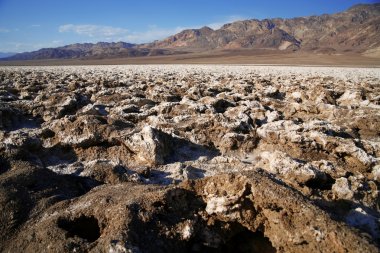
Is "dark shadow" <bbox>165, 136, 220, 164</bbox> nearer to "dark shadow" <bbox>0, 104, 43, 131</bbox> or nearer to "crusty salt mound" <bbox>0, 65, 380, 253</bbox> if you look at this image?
"crusty salt mound" <bbox>0, 65, 380, 253</bbox>

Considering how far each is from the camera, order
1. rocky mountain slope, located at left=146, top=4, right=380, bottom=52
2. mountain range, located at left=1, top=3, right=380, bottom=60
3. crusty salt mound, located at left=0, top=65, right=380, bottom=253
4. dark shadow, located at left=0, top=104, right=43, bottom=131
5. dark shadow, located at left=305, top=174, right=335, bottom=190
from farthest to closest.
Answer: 1. rocky mountain slope, located at left=146, top=4, right=380, bottom=52
2. mountain range, located at left=1, top=3, right=380, bottom=60
3. dark shadow, located at left=0, top=104, right=43, bottom=131
4. dark shadow, located at left=305, top=174, right=335, bottom=190
5. crusty salt mound, located at left=0, top=65, right=380, bottom=253

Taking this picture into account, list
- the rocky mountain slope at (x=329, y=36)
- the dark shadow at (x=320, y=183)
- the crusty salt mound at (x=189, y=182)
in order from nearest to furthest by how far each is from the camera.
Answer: the crusty salt mound at (x=189, y=182)
the dark shadow at (x=320, y=183)
the rocky mountain slope at (x=329, y=36)

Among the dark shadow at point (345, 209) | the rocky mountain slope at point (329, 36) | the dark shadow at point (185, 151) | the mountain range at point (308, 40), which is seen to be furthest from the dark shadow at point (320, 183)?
the rocky mountain slope at point (329, 36)

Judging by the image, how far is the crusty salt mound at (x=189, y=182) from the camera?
2709 millimetres

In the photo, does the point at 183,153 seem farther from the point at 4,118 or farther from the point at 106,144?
the point at 4,118

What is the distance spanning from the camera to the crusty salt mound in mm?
2709

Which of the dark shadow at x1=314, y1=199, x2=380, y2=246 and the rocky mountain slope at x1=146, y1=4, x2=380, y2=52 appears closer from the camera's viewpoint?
the dark shadow at x1=314, y1=199, x2=380, y2=246

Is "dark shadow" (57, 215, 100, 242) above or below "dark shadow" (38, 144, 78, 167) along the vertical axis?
above

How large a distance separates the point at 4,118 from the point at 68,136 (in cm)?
237

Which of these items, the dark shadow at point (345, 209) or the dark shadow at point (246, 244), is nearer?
the dark shadow at point (246, 244)

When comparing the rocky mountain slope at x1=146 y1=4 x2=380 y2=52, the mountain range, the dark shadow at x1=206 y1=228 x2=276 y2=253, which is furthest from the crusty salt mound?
the rocky mountain slope at x1=146 y1=4 x2=380 y2=52

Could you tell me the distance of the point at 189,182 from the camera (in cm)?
337

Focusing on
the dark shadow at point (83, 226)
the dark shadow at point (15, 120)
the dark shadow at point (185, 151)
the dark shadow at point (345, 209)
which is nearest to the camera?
the dark shadow at point (83, 226)

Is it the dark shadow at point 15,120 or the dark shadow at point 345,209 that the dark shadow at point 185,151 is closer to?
the dark shadow at point 345,209
